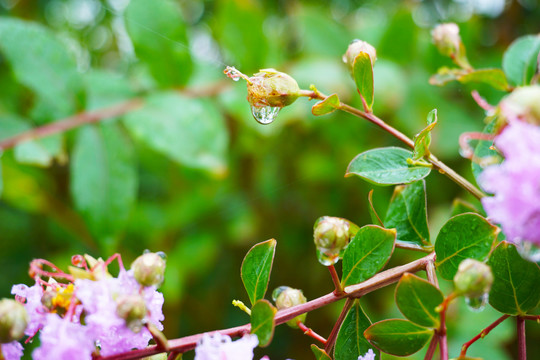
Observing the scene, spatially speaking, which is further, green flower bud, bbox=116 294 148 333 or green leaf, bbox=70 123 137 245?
green leaf, bbox=70 123 137 245

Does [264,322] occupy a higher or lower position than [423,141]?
lower

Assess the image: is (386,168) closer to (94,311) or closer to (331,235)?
(331,235)

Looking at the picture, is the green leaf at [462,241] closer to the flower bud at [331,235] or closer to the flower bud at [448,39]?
the flower bud at [331,235]

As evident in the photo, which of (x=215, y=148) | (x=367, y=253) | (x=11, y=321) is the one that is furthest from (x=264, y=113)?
(x=215, y=148)

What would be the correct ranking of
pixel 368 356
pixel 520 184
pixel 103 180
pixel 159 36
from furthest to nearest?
pixel 159 36
pixel 103 180
pixel 368 356
pixel 520 184

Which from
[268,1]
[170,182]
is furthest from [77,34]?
[170,182]

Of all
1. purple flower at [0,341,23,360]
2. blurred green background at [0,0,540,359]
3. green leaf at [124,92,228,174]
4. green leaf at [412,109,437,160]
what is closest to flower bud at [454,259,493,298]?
green leaf at [412,109,437,160]

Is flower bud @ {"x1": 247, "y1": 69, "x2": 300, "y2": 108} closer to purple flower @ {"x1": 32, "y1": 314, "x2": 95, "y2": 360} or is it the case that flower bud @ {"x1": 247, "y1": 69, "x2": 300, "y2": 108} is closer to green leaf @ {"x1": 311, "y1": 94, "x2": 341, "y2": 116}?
green leaf @ {"x1": 311, "y1": 94, "x2": 341, "y2": 116}
